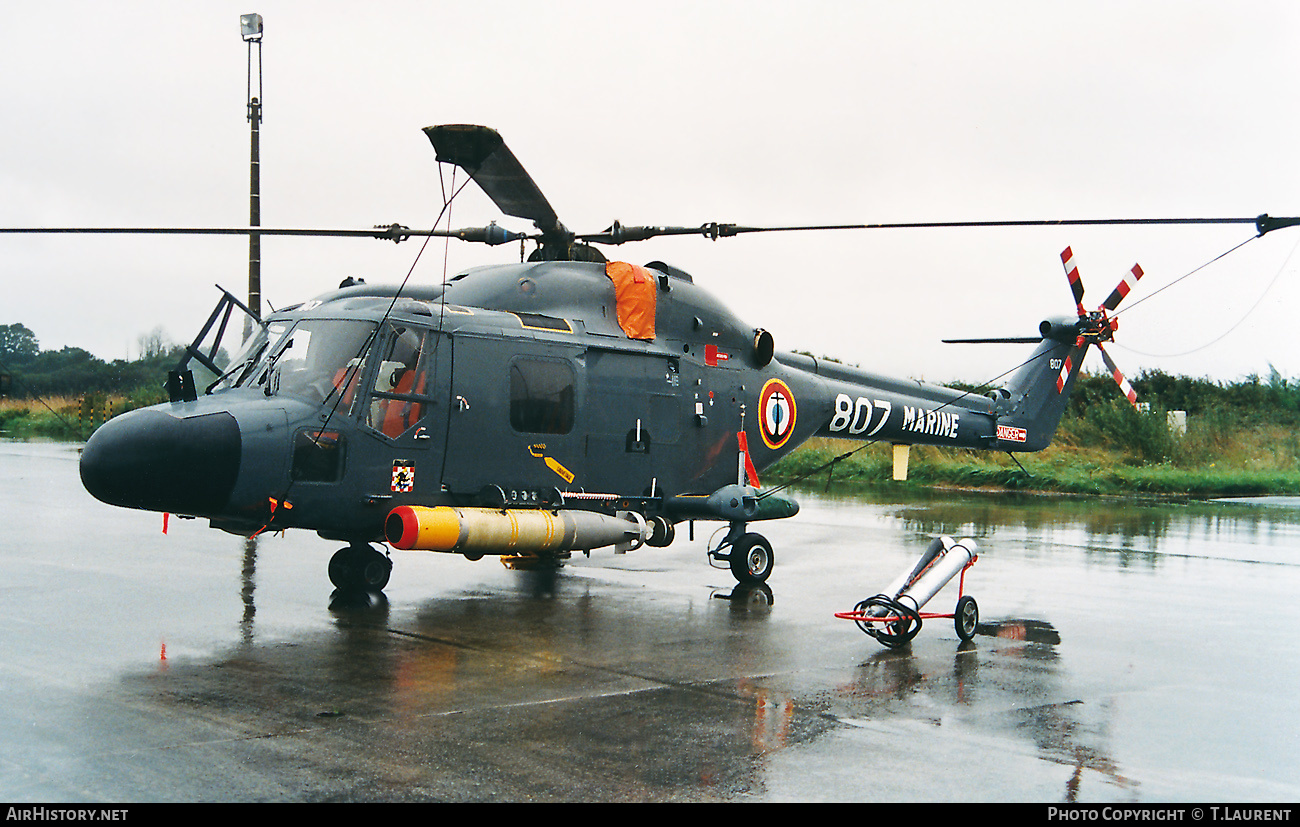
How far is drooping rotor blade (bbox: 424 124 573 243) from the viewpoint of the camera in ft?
29.7

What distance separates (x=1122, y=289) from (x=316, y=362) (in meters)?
11.9

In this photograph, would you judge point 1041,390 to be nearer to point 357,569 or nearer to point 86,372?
point 357,569

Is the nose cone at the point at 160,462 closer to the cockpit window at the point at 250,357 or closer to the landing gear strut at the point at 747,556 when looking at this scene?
the cockpit window at the point at 250,357

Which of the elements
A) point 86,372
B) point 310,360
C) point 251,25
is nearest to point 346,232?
point 310,360

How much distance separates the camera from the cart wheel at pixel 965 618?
384 inches

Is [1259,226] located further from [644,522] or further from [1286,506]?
[1286,506]

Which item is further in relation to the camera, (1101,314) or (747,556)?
(1101,314)

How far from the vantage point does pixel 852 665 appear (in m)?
8.76

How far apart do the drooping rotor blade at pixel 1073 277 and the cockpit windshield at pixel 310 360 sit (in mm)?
10621

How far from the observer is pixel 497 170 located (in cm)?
1015

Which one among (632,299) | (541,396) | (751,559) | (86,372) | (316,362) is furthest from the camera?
(86,372)

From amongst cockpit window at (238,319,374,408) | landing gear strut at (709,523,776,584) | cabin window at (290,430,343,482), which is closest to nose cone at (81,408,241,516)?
cabin window at (290,430,343,482)

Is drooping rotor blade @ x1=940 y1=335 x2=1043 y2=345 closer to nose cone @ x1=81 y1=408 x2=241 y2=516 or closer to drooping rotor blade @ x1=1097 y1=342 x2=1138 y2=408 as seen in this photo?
drooping rotor blade @ x1=1097 y1=342 x2=1138 y2=408
